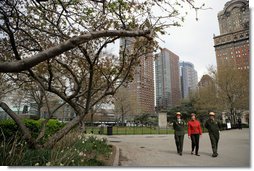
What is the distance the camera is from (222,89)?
644 cm

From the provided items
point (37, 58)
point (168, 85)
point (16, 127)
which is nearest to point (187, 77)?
point (168, 85)

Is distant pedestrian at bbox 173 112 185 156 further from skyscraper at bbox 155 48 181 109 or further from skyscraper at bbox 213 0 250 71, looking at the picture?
skyscraper at bbox 213 0 250 71

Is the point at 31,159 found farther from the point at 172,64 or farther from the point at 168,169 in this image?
the point at 172,64

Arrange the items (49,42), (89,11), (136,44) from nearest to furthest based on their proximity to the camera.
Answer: (89,11), (49,42), (136,44)

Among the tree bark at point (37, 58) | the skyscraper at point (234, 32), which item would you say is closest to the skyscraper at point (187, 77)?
the skyscraper at point (234, 32)

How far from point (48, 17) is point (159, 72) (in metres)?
2.92

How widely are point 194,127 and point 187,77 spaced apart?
1.31 meters

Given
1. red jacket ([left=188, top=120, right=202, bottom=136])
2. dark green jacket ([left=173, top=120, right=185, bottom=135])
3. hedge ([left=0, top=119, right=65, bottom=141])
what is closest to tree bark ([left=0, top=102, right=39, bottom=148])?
hedge ([left=0, top=119, right=65, bottom=141])

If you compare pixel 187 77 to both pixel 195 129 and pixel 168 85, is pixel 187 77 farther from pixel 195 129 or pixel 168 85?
pixel 195 129

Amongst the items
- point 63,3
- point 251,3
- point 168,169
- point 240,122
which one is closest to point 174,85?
point 240,122

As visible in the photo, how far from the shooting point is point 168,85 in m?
4.86

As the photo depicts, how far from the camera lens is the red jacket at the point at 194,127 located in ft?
16.9

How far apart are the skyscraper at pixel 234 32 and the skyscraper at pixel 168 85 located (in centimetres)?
97

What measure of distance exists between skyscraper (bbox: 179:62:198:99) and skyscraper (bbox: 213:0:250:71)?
594 millimetres
